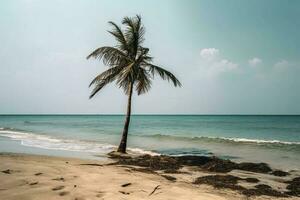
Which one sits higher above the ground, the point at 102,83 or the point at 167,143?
the point at 102,83

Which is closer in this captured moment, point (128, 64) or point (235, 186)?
point (235, 186)

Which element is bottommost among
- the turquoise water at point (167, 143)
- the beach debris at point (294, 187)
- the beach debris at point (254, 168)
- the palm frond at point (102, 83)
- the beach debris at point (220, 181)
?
the turquoise water at point (167, 143)

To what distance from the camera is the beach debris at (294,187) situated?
8.27 metres

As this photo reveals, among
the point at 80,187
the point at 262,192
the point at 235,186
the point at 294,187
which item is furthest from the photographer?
the point at 294,187

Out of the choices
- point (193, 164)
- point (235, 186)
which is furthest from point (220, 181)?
point (193, 164)

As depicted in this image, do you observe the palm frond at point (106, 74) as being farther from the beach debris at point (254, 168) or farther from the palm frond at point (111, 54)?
the beach debris at point (254, 168)

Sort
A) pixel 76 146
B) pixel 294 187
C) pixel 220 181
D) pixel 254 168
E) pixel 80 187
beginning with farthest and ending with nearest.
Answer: pixel 76 146 → pixel 254 168 → pixel 220 181 → pixel 294 187 → pixel 80 187

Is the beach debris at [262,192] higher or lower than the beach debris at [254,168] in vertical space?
higher

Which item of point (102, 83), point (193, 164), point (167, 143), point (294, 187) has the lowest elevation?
point (167, 143)

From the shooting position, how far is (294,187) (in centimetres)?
894

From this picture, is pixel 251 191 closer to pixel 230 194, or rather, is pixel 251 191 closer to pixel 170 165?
pixel 230 194

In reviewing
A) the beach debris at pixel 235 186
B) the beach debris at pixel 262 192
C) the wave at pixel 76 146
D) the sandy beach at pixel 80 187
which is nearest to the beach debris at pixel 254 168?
the beach debris at pixel 235 186

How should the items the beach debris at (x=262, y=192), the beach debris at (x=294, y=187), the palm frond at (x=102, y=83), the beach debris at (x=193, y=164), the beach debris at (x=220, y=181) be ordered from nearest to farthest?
1. the beach debris at (x=262, y=192)
2. the beach debris at (x=294, y=187)
3. the beach debris at (x=220, y=181)
4. the beach debris at (x=193, y=164)
5. the palm frond at (x=102, y=83)

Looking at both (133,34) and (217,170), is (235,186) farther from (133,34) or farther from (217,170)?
(133,34)
